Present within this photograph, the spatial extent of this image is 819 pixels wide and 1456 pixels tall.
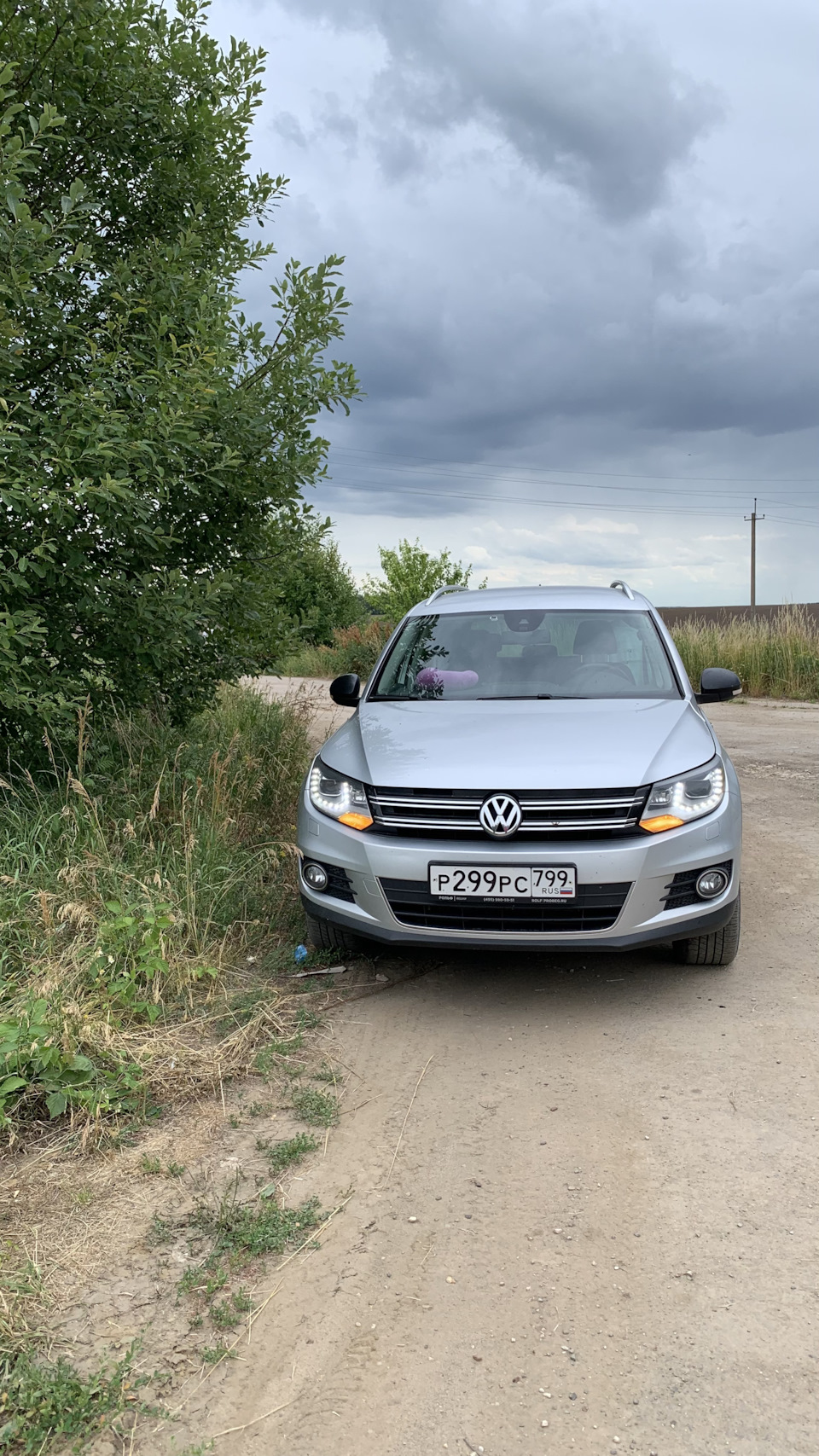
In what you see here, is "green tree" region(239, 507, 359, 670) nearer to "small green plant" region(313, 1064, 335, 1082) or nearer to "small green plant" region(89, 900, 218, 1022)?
"small green plant" region(89, 900, 218, 1022)

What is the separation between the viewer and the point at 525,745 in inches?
168

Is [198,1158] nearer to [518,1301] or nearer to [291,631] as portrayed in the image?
[518,1301]

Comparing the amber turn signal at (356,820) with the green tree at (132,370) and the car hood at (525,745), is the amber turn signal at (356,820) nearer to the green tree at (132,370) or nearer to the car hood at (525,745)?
the car hood at (525,745)

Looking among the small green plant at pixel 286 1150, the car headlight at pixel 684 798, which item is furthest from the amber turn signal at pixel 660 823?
the small green plant at pixel 286 1150

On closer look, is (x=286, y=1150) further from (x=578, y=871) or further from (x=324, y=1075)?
(x=578, y=871)

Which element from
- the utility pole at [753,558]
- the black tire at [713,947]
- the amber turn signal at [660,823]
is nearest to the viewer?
the amber turn signal at [660,823]

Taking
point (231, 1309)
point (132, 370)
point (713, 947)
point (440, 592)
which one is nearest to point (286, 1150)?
point (231, 1309)

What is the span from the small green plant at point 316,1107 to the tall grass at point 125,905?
1.11 ft

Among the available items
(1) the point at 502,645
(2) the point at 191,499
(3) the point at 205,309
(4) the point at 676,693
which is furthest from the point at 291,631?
(4) the point at 676,693

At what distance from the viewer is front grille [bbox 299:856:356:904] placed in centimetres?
426

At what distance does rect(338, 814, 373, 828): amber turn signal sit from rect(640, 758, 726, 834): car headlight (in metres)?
1.12

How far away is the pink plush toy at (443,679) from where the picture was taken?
5348 mm

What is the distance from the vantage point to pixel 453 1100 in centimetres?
344

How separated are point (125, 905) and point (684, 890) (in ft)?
7.74
